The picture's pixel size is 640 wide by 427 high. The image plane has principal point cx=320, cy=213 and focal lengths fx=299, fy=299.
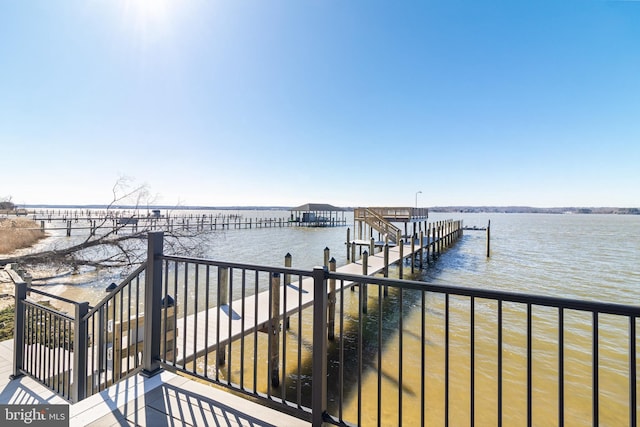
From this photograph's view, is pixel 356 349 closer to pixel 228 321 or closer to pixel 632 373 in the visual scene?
pixel 228 321

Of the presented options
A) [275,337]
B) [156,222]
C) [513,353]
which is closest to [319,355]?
[275,337]

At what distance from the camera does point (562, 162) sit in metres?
21.5

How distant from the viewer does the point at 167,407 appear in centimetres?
213

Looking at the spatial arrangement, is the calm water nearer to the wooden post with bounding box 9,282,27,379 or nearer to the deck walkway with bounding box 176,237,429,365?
the deck walkway with bounding box 176,237,429,365

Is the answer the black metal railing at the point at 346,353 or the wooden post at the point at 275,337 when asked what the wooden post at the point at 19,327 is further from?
the wooden post at the point at 275,337

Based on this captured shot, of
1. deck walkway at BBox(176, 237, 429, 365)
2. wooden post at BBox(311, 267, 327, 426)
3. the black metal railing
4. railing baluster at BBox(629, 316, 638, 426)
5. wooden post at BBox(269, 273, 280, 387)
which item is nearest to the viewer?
railing baluster at BBox(629, 316, 638, 426)

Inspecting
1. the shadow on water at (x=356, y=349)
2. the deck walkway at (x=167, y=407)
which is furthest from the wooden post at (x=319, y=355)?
the shadow on water at (x=356, y=349)

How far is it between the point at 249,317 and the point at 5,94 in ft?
32.9

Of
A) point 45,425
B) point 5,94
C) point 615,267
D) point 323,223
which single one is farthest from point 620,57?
point 323,223

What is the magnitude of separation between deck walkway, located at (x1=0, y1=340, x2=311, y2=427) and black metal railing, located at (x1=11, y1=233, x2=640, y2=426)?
0.31 feet

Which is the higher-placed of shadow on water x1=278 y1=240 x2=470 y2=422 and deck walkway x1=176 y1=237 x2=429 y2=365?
deck walkway x1=176 y1=237 x2=429 y2=365

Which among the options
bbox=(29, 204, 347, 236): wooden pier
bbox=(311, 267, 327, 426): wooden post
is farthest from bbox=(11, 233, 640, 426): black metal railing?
bbox=(29, 204, 347, 236): wooden pier

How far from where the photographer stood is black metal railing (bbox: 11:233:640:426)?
2.14 metres

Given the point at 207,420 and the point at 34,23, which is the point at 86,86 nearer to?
the point at 34,23
